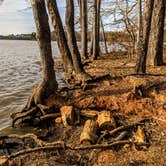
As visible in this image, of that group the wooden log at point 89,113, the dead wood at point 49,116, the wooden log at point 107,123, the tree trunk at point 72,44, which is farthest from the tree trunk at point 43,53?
the wooden log at point 107,123

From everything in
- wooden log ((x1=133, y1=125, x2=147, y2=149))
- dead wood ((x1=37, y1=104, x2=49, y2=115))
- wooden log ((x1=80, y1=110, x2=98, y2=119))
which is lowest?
wooden log ((x1=133, y1=125, x2=147, y2=149))

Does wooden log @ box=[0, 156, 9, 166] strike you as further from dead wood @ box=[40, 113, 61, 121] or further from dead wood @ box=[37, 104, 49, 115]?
dead wood @ box=[37, 104, 49, 115]

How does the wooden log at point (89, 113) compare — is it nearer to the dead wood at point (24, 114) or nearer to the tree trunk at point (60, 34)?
the dead wood at point (24, 114)

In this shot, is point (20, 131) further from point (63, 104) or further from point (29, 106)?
point (63, 104)

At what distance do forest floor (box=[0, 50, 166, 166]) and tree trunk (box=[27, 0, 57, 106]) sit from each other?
0.34 meters

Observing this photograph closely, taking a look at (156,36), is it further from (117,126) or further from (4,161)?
(4,161)

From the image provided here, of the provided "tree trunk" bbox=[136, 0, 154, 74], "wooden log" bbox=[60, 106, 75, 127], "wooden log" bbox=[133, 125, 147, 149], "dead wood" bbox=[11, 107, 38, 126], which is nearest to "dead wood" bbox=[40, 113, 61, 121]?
"wooden log" bbox=[60, 106, 75, 127]

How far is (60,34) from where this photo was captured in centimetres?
938

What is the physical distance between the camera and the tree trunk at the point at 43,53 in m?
7.29

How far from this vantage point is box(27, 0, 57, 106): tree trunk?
7285 mm

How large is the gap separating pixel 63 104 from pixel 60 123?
30.1 inches

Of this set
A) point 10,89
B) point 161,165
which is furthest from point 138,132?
point 10,89

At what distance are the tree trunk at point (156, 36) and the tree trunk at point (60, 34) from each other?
3.39m

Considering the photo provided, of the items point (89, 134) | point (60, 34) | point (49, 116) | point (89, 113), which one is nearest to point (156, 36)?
point (60, 34)
